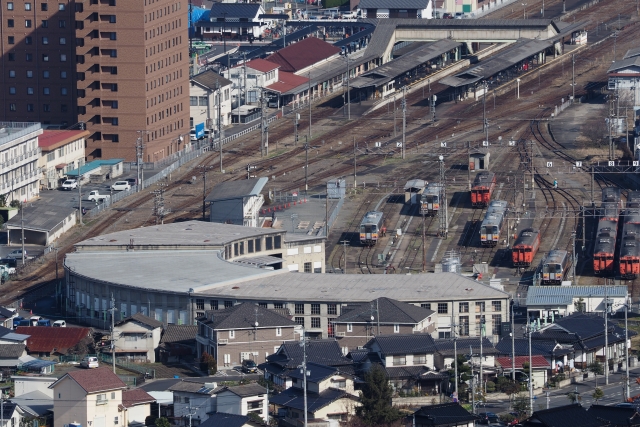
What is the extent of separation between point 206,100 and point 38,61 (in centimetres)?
1229

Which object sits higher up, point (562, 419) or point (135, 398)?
point (135, 398)

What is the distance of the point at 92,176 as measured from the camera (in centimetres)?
12331

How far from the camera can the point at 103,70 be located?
126562mm

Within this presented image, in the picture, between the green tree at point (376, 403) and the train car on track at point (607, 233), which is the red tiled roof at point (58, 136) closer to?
the train car on track at point (607, 233)

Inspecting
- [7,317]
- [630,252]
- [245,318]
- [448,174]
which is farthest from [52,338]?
[448,174]

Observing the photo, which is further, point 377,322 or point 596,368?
point 377,322

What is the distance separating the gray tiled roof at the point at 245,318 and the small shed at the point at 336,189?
102 feet

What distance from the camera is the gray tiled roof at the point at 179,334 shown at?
86938mm

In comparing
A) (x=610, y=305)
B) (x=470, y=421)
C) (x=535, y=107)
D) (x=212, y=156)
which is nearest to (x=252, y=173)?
(x=212, y=156)

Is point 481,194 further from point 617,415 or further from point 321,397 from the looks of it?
point 617,415

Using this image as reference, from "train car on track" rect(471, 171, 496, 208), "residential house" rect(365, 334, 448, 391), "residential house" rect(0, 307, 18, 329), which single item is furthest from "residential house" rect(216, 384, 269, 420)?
"train car on track" rect(471, 171, 496, 208)

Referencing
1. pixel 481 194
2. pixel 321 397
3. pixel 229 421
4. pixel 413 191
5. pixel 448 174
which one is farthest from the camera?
pixel 448 174

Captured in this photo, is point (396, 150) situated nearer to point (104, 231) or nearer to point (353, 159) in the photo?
point (353, 159)

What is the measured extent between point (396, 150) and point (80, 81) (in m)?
21.7
